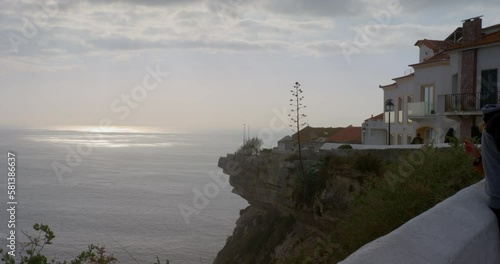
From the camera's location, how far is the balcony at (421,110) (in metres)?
29.4

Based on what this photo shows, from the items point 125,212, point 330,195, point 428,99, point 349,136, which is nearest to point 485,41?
point 428,99

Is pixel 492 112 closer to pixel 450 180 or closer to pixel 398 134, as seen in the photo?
pixel 450 180

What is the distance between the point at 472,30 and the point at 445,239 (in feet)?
87.7

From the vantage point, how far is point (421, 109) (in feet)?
98.7

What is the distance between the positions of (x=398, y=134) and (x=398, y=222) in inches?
1172

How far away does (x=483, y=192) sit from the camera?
4.44 metres

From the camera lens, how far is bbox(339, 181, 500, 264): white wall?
8.96 feet

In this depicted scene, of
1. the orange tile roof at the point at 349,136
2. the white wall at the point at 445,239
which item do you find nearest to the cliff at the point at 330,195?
the white wall at the point at 445,239

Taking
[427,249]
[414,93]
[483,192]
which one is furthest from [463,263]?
[414,93]

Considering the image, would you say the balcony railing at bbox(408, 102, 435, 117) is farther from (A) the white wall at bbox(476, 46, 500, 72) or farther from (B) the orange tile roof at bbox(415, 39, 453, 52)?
(B) the orange tile roof at bbox(415, 39, 453, 52)

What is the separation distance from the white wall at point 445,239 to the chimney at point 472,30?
82.4ft

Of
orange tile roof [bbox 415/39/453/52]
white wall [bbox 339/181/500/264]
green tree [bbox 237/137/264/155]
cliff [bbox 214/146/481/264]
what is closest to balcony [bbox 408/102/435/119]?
orange tile roof [bbox 415/39/453/52]

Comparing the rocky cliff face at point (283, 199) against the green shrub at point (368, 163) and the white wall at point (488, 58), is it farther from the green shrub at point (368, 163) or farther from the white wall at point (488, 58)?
the white wall at point (488, 58)

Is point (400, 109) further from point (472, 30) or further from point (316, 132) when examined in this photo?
point (316, 132)
